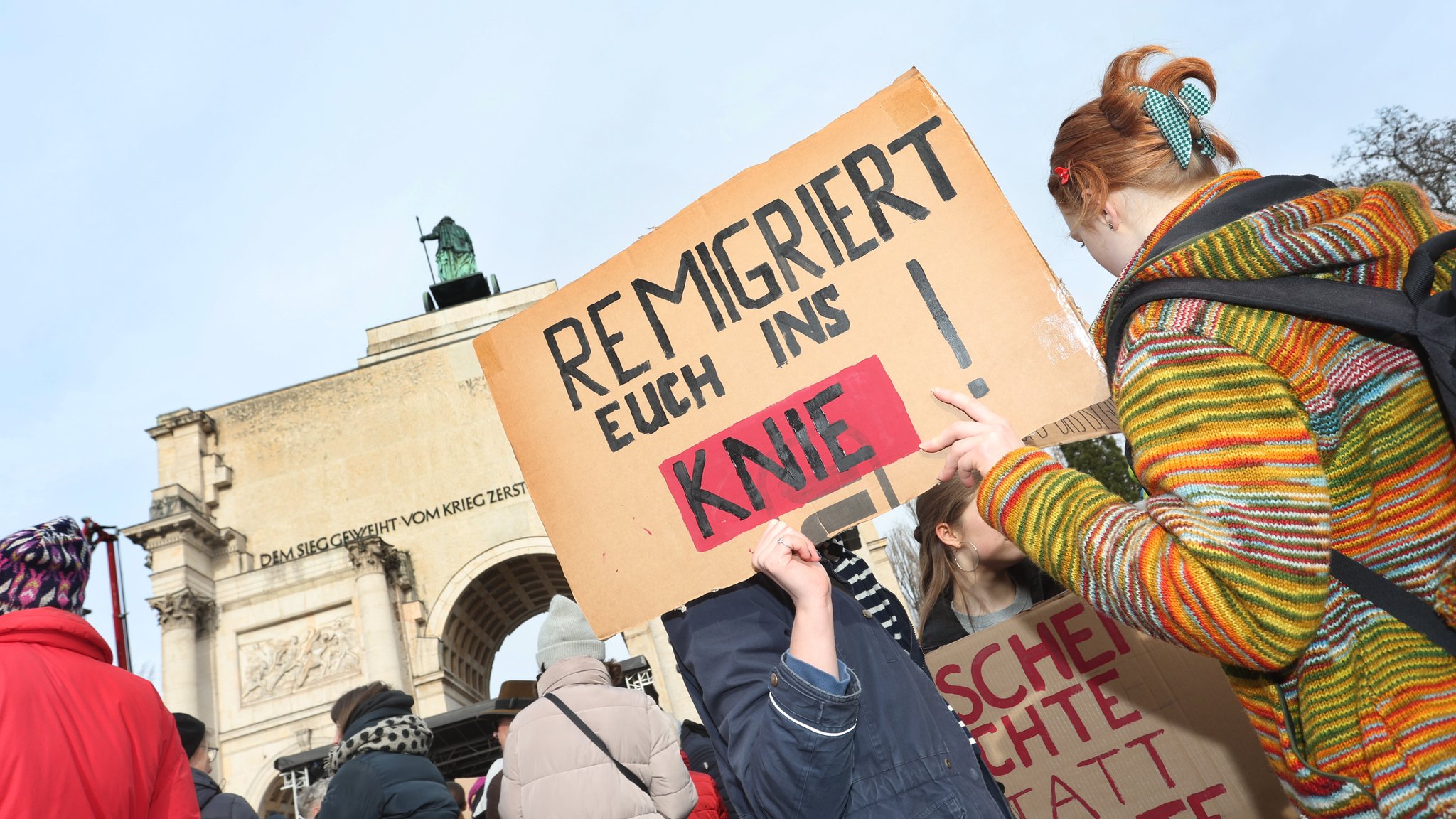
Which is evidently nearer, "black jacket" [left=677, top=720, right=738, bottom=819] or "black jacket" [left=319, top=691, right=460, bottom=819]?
"black jacket" [left=319, top=691, right=460, bottom=819]

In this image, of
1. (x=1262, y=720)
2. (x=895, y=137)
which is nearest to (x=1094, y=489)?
(x=1262, y=720)

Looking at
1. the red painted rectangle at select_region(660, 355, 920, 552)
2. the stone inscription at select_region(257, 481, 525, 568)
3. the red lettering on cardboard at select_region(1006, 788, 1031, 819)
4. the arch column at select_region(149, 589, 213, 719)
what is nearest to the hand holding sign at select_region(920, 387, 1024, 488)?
the red painted rectangle at select_region(660, 355, 920, 552)

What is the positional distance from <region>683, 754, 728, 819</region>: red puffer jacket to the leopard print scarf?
1197 millimetres

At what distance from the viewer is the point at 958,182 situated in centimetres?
249

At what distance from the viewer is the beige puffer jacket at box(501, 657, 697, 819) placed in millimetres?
3406

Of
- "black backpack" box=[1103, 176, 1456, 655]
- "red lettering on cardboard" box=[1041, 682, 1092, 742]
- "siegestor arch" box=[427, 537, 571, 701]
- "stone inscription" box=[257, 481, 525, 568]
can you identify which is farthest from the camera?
"stone inscription" box=[257, 481, 525, 568]

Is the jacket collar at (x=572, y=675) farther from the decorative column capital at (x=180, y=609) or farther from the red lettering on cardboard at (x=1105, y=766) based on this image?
the decorative column capital at (x=180, y=609)

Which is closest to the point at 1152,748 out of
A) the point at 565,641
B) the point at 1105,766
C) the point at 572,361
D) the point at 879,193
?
the point at 1105,766

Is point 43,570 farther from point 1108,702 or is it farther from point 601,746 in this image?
point 1108,702

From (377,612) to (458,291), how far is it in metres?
16.1

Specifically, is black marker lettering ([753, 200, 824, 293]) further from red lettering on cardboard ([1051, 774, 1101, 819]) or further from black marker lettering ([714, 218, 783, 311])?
red lettering on cardboard ([1051, 774, 1101, 819])

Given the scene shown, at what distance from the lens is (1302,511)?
4.80 ft

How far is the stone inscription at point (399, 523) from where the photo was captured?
78.5 feet

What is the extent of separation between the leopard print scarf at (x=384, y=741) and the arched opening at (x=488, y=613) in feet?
58.3
